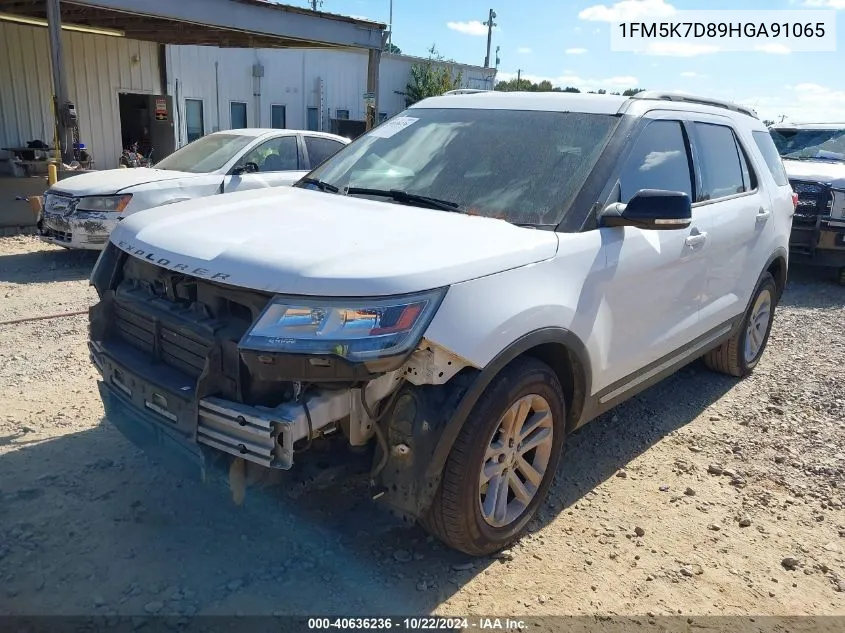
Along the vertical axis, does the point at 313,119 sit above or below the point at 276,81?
below

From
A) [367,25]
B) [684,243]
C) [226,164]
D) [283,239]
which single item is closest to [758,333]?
[684,243]

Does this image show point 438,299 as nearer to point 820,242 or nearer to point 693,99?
point 693,99

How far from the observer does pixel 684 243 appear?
12.0 ft

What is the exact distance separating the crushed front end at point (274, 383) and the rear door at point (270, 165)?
571 centimetres

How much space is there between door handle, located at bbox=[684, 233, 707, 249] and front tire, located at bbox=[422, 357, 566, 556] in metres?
1.27

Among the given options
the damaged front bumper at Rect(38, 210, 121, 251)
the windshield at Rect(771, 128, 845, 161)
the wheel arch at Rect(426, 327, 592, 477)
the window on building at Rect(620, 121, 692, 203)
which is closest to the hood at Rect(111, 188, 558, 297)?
the wheel arch at Rect(426, 327, 592, 477)

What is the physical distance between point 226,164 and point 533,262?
6553 millimetres

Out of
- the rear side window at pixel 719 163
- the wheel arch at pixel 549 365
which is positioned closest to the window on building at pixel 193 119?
the rear side window at pixel 719 163

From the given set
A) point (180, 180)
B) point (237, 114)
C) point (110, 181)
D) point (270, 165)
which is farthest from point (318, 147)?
point (237, 114)

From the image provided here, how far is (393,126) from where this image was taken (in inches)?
159

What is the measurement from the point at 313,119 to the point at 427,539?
70.5ft

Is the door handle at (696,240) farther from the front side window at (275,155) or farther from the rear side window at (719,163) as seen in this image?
the front side window at (275,155)

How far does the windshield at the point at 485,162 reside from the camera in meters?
3.17

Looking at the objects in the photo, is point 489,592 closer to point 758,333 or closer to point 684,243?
point 684,243
